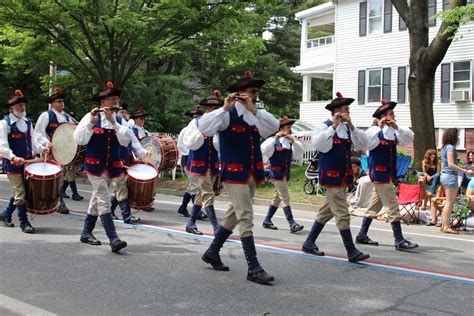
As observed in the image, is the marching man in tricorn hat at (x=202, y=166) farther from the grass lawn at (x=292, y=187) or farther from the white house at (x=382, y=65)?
the white house at (x=382, y=65)

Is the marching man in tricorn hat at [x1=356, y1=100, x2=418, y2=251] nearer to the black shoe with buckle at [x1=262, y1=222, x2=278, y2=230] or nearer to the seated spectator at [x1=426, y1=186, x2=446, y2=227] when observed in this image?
the black shoe with buckle at [x1=262, y1=222, x2=278, y2=230]

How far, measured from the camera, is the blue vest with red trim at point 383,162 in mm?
8070

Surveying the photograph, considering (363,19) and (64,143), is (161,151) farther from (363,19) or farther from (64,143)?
(363,19)

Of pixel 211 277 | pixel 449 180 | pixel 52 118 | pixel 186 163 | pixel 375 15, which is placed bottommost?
pixel 211 277

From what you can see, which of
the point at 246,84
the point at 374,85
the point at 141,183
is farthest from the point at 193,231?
the point at 374,85

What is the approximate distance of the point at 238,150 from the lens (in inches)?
245

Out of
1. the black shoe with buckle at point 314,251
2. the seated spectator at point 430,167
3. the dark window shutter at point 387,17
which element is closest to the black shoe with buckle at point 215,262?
the black shoe with buckle at point 314,251

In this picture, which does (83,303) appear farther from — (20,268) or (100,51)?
(100,51)

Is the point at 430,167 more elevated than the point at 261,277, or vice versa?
the point at 430,167

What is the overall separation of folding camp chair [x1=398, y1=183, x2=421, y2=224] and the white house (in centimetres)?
1330

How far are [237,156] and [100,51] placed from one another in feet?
48.1

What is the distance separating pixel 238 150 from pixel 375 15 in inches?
904

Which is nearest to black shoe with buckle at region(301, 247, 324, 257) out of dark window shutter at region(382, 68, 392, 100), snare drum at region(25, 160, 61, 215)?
snare drum at region(25, 160, 61, 215)

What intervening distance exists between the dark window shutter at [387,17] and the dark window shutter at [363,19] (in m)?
1.11
